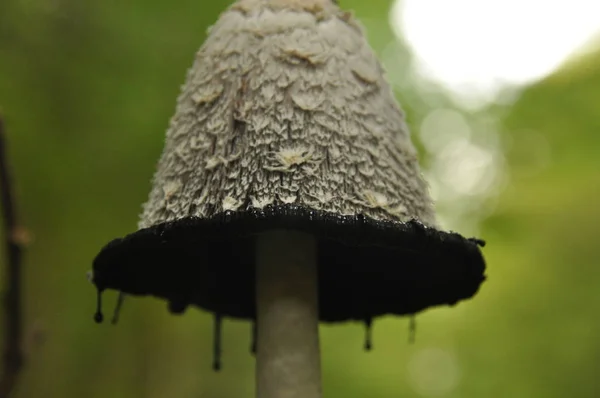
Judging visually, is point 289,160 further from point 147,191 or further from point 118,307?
point 147,191

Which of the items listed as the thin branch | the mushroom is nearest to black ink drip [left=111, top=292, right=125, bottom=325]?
the mushroom

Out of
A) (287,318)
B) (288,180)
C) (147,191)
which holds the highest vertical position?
(147,191)

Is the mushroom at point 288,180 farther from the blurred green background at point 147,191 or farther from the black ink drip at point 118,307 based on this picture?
the blurred green background at point 147,191

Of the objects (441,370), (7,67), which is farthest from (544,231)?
(7,67)

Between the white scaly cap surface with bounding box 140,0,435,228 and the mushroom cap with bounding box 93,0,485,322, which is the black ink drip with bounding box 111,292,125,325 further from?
the white scaly cap surface with bounding box 140,0,435,228

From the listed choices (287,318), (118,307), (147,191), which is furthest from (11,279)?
(147,191)

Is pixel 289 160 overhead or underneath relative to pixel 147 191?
underneath
